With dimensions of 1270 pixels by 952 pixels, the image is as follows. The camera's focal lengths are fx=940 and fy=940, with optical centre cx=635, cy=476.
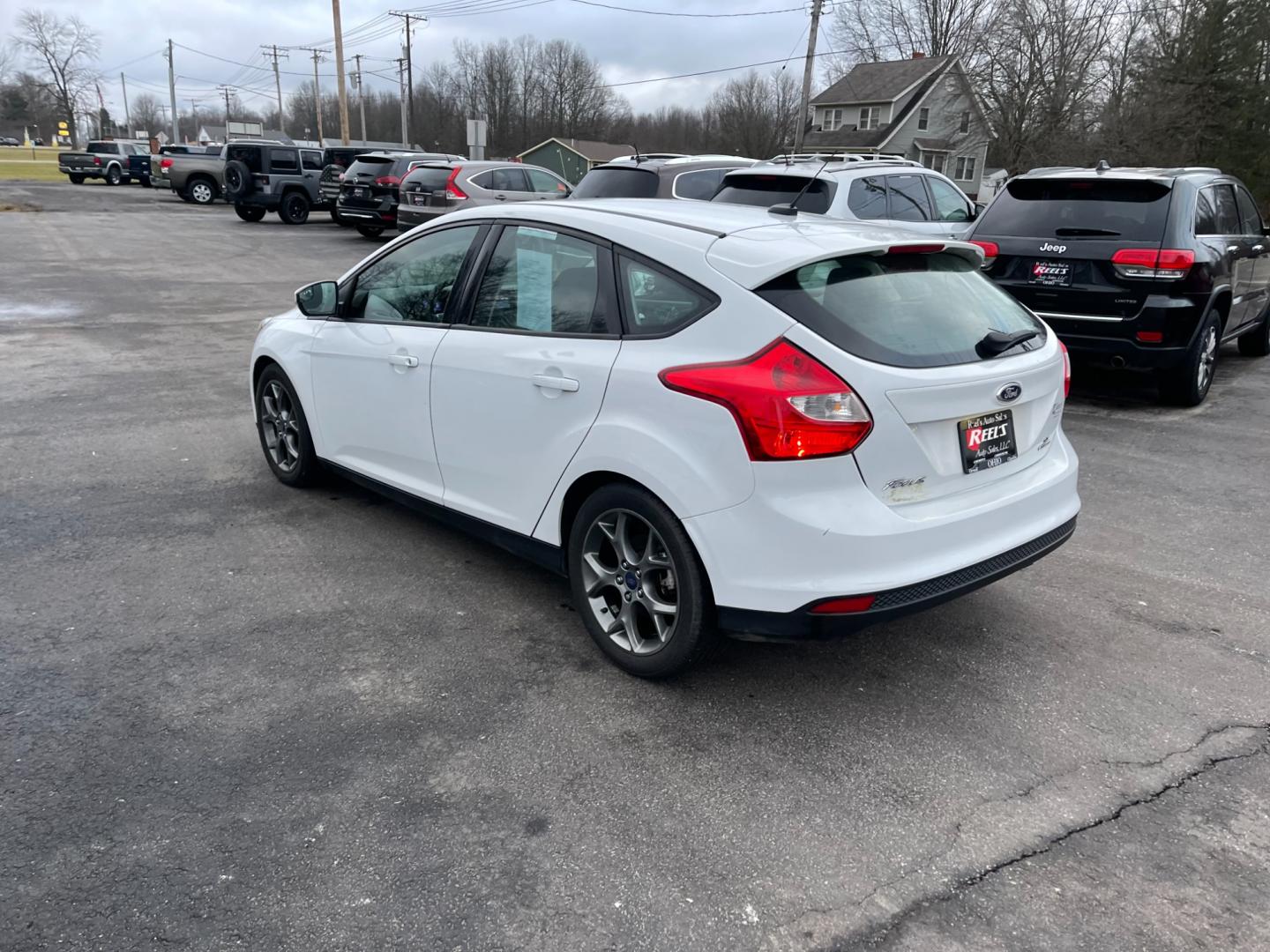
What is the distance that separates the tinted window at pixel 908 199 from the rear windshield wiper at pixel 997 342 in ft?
20.7

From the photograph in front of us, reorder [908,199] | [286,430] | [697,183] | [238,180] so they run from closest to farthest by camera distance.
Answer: [286,430], [908,199], [697,183], [238,180]

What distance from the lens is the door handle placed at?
3.41 meters

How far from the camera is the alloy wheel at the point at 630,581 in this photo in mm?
Answer: 3285

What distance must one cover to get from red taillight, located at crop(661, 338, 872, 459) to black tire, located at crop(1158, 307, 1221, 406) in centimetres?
556

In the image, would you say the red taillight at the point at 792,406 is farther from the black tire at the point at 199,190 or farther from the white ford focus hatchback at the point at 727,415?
the black tire at the point at 199,190

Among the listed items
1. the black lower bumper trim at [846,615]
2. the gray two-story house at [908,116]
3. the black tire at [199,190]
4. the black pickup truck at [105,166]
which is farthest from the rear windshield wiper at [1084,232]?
the gray two-story house at [908,116]

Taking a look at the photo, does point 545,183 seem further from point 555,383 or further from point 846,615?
point 846,615

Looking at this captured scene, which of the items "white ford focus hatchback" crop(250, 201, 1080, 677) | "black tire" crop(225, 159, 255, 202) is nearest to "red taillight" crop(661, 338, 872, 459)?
"white ford focus hatchback" crop(250, 201, 1080, 677)

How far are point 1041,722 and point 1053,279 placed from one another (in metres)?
4.99

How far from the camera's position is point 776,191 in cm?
913

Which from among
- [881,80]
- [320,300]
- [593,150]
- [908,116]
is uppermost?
[881,80]

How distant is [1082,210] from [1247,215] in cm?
254

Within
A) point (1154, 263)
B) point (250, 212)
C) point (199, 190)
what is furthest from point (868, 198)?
point (199, 190)

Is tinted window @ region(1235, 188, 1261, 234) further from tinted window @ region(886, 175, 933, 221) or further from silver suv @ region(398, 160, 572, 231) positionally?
silver suv @ region(398, 160, 572, 231)
